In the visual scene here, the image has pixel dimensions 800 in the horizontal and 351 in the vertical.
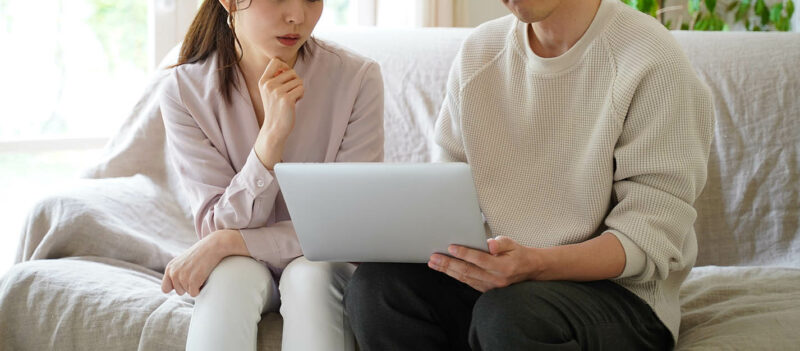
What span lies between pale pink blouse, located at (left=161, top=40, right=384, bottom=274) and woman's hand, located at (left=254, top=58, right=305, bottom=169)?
0.30ft

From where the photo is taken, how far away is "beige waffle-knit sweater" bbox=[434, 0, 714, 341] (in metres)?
1.21

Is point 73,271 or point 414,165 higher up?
point 414,165

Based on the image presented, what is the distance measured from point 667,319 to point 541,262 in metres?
0.23

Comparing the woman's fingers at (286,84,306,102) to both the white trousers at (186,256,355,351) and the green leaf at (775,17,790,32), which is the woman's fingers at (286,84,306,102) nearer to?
the white trousers at (186,256,355,351)

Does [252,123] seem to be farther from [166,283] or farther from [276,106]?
[166,283]

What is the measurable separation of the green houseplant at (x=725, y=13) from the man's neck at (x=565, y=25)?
1.45 metres

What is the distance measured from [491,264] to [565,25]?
0.40m

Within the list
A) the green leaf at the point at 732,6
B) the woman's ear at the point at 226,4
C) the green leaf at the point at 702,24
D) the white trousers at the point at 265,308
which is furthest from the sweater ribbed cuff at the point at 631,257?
the green leaf at the point at 732,6

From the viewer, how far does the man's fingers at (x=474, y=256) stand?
1.12 metres

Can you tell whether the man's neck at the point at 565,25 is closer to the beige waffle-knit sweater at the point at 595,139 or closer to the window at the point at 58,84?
the beige waffle-knit sweater at the point at 595,139

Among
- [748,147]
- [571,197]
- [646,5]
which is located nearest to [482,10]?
[646,5]

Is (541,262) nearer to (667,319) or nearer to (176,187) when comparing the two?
(667,319)

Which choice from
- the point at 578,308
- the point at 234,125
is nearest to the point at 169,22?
the point at 234,125

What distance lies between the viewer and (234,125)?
154 cm
